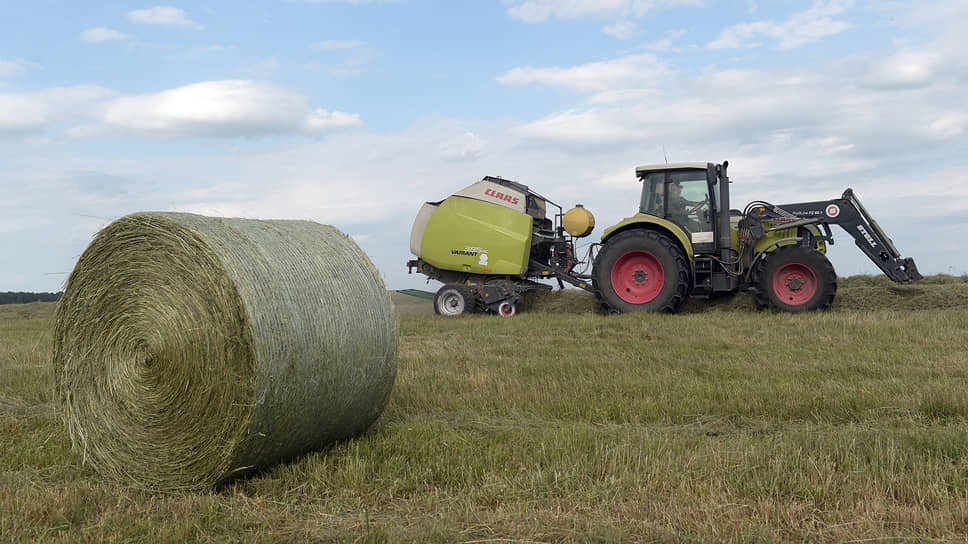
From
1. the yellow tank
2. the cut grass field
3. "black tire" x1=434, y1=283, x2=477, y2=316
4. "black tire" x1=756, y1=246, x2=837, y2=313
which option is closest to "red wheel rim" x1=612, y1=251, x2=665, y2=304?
"black tire" x1=756, y1=246, x2=837, y2=313

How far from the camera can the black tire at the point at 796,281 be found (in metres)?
10.9

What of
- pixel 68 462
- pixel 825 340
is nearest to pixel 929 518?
pixel 68 462

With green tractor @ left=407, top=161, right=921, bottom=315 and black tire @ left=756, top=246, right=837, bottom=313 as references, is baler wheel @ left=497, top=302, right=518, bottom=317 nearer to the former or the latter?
green tractor @ left=407, top=161, right=921, bottom=315

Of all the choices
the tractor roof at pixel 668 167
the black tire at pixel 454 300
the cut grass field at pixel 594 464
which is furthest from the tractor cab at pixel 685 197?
the cut grass field at pixel 594 464

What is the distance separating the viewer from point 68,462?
14.7 ft

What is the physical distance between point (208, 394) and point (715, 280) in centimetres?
903

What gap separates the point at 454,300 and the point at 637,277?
10.9ft

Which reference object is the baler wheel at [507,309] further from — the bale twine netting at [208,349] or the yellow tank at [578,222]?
the bale twine netting at [208,349]

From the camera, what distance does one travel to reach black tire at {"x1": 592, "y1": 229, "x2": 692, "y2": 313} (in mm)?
11461

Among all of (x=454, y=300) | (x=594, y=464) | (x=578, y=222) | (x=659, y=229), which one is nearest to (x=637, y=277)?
(x=659, y=229)

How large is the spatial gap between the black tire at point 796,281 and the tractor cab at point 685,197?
0.91 meters

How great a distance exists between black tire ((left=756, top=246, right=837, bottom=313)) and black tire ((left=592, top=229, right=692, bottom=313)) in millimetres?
1143

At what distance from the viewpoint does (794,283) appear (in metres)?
11.1

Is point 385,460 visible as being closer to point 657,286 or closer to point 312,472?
point 312,472
